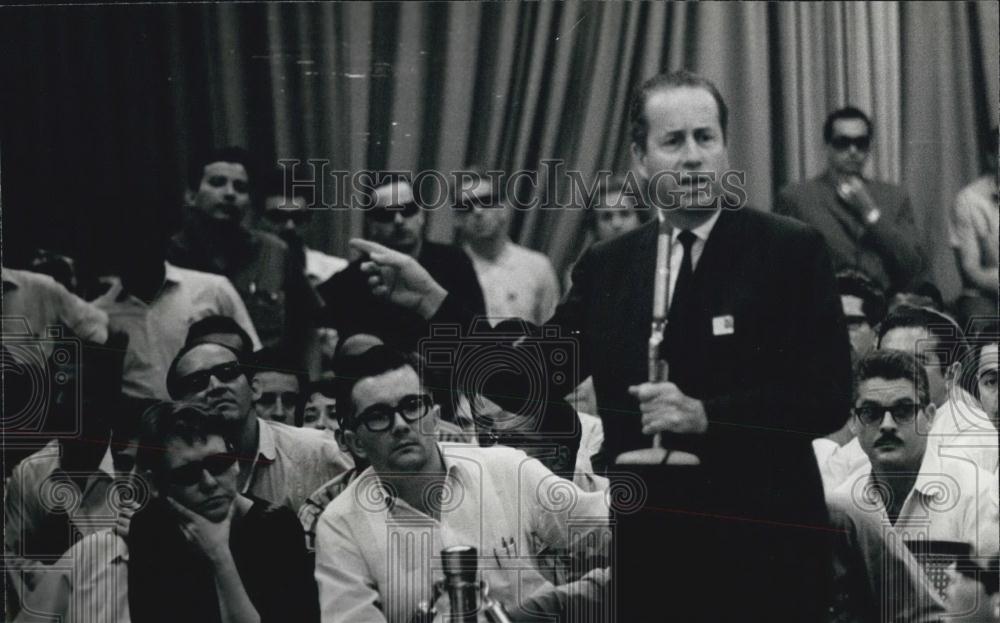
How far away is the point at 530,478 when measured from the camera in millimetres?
2766

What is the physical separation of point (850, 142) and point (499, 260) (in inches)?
36.8

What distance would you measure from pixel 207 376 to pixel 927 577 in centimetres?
189

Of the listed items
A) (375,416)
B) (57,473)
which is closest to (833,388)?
(375,416)

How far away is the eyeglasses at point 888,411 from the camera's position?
109 inches

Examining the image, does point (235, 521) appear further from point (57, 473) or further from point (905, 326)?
point (905, 326)

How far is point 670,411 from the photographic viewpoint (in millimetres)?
2725

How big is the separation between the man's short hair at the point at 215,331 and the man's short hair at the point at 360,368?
0.24 metres

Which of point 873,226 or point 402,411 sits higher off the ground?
point 873,226

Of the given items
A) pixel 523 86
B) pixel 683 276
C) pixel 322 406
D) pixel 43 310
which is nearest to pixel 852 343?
pixel 683 276

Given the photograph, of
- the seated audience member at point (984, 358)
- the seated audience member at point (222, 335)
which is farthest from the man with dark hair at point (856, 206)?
the seated audience member at point (222, 335)

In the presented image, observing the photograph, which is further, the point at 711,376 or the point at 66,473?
the point at 66,473

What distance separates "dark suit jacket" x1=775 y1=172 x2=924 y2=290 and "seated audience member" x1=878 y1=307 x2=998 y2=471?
0.10 meters

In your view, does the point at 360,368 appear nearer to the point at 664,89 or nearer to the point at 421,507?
the point at 421,507

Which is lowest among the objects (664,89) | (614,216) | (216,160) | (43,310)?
(43,310)
